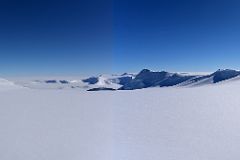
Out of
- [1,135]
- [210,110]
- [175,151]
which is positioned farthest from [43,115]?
[210,110]

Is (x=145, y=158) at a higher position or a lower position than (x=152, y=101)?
lower

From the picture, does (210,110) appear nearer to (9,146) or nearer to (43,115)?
(43,115)

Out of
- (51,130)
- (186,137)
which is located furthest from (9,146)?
(186,137)

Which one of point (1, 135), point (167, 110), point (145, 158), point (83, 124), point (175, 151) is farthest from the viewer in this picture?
point (167, 110)

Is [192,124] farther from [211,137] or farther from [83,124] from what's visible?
[83,124]

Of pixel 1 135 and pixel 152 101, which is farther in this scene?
pixel 152 101

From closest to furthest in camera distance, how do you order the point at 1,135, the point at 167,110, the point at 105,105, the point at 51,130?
1. the point at 1,135
2. the point at 51,130
3. the point at 167,110
4. the point at 105,105
